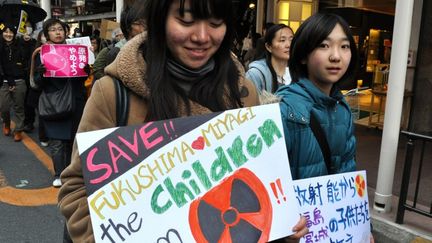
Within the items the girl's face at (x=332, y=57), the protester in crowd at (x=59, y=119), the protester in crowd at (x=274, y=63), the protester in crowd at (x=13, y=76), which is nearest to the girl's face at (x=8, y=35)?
the protester in crowd at (x=13, y=76)

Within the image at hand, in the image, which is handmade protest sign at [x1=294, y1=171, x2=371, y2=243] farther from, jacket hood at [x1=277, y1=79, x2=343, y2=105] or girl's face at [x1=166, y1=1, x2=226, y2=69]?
girl's face at [x1=166, y1=1, x2=226, y2=69]

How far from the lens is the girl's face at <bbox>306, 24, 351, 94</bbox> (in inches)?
76.3

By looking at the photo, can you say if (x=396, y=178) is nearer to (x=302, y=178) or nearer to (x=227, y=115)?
(x=302, y=178)

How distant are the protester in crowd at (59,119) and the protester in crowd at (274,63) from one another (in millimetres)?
2368

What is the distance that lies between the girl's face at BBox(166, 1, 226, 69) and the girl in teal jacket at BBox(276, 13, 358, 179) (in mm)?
706

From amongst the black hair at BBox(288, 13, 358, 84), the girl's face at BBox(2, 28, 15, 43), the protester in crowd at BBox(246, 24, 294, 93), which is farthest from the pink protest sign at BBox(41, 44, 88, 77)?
the black hair at BBox(288, 13, 358, 84)

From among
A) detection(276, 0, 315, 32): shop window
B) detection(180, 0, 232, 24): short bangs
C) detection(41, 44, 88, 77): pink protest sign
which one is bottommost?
detection(41, 44, 88, 77): pink protest sign

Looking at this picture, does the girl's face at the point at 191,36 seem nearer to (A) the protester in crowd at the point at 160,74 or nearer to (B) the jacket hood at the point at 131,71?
(A) the protester in crowd at the point at 160,74

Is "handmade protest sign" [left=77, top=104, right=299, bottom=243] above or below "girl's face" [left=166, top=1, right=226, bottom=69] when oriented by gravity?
below

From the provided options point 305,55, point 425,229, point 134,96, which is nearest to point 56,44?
point 305,55

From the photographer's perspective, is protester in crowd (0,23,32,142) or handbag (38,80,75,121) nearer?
handbag (38,80,75,121)

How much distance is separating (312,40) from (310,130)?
43 cm

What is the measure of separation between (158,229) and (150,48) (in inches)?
21.9

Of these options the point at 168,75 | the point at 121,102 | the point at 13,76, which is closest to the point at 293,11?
the point at 13,76
